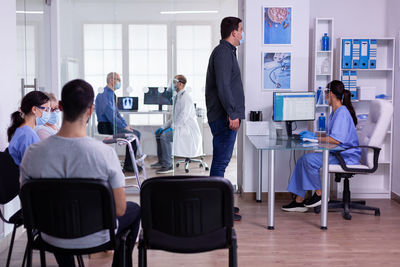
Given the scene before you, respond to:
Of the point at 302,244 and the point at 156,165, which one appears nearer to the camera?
the point at 302,244

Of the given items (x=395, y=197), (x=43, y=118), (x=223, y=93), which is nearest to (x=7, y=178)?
(x=43, y=118)

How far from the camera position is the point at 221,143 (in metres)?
4.18

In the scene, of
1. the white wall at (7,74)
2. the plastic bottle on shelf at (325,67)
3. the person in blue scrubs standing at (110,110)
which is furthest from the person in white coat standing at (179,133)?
the white wall at (7,74)

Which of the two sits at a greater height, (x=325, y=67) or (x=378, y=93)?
(x=325, y=67)

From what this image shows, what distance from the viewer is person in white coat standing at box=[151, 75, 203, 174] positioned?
5.82 metres

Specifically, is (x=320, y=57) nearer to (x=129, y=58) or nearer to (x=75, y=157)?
(x=129, y=58)

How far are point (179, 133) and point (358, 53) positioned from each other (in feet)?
8.19

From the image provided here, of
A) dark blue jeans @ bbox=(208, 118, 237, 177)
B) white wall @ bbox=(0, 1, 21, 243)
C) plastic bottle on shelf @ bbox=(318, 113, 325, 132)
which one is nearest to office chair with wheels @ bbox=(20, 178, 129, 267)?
white wall @ bbox=(0, 1, 21, 243)

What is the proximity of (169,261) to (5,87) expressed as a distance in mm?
1851

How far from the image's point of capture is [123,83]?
5699mm

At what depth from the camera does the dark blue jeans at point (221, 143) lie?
414 cm

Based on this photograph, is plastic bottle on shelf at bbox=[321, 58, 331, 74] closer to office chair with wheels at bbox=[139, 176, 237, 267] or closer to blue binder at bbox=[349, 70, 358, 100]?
blue binder at bbox=[349, 70, 358, 100]

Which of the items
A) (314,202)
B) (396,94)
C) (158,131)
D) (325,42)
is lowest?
(314,202)

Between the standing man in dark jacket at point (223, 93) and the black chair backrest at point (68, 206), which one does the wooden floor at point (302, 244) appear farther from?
the black chair backrest at point (68, 206)
